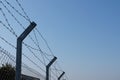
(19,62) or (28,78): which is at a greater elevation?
(28,78)

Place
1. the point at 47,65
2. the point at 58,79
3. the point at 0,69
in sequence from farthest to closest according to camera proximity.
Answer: the point at 0,69
the point at 58,79
the point at 47,65

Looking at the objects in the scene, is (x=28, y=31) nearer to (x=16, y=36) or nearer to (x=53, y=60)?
(x=16, y=36)

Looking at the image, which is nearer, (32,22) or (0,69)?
(32,22)

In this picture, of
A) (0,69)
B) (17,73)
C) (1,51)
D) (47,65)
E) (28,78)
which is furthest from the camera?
(28,78)

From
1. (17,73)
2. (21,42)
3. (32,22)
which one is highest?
(32,22)

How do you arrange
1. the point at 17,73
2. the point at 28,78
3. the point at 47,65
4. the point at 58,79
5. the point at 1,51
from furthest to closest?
the point at 28,78 → the point at 58,79 → the point at 47,65 → the point at 1,51 → the point at 17,73

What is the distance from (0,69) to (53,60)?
9887 millimetres

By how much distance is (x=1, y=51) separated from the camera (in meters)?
12.9

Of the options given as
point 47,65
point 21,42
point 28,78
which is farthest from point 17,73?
point 28,78

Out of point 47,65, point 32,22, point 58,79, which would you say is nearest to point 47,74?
point 47,65

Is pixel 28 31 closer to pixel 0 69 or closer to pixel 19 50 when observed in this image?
pixel 19 50

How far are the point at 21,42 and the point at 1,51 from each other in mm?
1748

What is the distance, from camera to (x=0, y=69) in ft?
87.8

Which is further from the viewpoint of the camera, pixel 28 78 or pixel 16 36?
pixel 28 78
